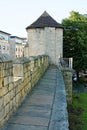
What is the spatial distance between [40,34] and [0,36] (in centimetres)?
3379

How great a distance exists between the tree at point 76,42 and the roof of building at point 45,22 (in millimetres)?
3320

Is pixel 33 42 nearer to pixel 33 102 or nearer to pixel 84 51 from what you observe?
pixel 84 51

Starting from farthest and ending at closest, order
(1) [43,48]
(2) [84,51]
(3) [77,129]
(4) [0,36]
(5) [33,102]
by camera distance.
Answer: (4) [0,36], (2) [84,51], (1) [43,48], (3) [77,129], (5) [33,102]

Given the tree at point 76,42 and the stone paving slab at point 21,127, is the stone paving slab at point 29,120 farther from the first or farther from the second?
the tree at point 76,42

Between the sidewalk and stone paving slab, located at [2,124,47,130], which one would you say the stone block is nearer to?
the sidewalk

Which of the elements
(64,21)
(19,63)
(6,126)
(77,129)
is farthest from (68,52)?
(6,126)

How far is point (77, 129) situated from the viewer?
38.4ft

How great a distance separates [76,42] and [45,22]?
5.23 meters

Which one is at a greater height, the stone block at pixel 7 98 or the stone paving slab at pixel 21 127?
the stone block at pixel 7 98

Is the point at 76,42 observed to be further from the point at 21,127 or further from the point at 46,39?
the point at 21,127

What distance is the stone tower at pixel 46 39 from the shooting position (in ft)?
112

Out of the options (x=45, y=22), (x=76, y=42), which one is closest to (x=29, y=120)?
(x=45, y=22)

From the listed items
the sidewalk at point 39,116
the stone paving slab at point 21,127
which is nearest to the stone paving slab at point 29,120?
the sidewalk at point 39,116

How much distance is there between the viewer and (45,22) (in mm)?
35375
